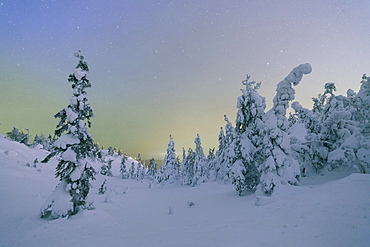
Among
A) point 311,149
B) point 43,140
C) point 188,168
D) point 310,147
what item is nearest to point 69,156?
point 311,149

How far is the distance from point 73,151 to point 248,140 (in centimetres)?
1559

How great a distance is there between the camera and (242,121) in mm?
18688

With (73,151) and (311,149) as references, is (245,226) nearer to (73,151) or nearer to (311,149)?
(73,151)

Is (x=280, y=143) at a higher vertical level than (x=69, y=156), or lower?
higher

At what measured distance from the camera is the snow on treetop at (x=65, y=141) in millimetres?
12164

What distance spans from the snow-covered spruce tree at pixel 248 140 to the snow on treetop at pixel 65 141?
46.5 ft

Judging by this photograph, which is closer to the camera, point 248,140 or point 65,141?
point 65,141

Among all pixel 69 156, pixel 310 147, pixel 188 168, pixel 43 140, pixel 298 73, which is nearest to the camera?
pixel 69 156

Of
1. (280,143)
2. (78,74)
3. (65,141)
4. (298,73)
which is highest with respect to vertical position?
(298,73)

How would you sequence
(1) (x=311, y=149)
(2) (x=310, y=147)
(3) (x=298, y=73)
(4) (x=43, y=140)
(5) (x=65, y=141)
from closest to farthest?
(5) (x=65, y=141)
(3) (x=298, y=73)
(1) (x=311, y=149)
(2) (x=310, y=147)
(4) (x=43, y=140)

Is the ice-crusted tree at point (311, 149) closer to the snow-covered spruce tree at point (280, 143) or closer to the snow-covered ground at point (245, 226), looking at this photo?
the snow-covered spruce tree at point (280, 143)

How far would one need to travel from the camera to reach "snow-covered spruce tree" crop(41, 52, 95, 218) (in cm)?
1183

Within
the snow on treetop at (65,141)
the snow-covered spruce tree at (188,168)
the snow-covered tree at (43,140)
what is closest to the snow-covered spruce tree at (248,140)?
the snow on treetop at (65,141)

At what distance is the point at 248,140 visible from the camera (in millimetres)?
18453
